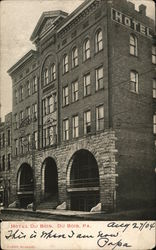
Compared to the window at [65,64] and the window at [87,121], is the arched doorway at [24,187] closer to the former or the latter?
the window at [87,121]

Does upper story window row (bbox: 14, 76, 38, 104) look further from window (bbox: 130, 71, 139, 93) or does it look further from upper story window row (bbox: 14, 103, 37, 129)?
Result: window (bbox: 130, 71, 139, 93)

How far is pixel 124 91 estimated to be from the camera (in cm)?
1095

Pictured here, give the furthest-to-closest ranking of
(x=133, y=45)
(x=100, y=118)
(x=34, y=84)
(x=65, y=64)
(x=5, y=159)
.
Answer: (x=34, y=84) < (x=100, y=118) < (x=65, y=64) < (x=133, y=45) < (x=5, y=159)

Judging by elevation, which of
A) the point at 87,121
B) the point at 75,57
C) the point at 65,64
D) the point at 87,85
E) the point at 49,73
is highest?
the point at 75,57

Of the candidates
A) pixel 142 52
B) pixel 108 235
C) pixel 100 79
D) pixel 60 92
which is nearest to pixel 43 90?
pixel 60 92

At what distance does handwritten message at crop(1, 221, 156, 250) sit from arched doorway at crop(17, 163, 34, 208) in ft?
12.1

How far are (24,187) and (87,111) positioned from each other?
410 centimetres

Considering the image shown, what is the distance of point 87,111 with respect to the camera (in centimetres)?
1409

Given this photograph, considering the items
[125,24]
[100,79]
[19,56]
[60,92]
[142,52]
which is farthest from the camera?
[60,92]

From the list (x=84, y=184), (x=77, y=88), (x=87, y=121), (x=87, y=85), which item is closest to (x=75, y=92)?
(x=77, y=88)

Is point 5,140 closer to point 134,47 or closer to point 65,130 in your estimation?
point 65,130

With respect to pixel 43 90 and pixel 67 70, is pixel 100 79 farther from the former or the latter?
pixel 43 90

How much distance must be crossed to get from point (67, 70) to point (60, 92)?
1559mm

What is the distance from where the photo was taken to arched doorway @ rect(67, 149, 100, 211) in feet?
39.4
